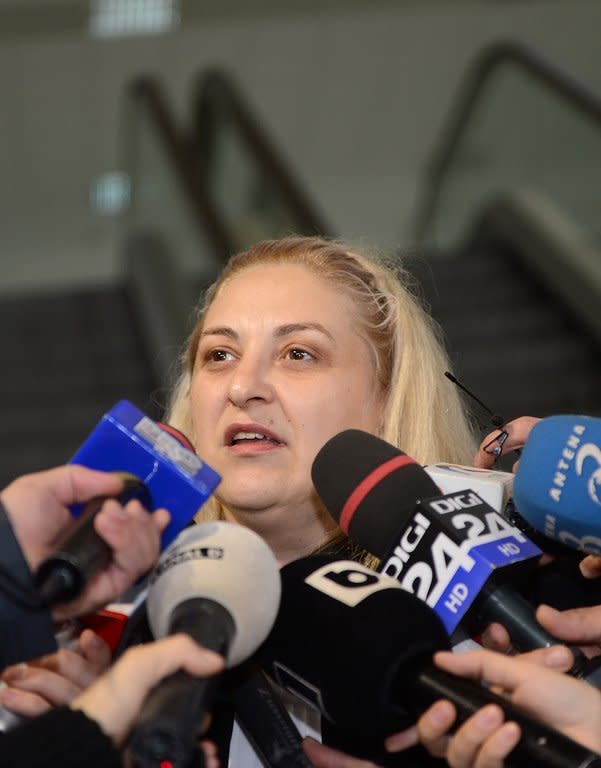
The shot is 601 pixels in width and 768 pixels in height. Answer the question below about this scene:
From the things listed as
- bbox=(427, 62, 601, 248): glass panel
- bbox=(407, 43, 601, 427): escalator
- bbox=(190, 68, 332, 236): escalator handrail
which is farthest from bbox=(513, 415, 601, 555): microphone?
bbox=(427, 62, 601, 248): glass panel

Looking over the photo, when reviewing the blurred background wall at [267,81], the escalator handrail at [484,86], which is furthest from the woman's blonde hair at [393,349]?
the blurred background wall at [267,81]

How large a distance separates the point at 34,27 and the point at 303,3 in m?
2.01

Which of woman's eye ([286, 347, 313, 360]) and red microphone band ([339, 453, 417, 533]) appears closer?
red microphone band ([339, 453, 417, 533])

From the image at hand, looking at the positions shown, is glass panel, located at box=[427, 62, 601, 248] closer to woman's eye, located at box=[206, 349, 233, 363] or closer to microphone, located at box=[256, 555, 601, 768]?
woman's eye, located at box=[206, 349, 233, 363]

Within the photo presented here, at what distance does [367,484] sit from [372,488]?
0.01m

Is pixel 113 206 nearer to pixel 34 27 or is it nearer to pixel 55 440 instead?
pixel 34 27

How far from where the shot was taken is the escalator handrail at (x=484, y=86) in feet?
17.0

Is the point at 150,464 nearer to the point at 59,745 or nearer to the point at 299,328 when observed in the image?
the point at 59,745

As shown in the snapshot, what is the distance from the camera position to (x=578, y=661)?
1.40 m

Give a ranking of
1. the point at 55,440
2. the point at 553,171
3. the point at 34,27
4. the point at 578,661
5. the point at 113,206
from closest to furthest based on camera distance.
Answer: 1. the point at 578,661
2. the point at 55,440
3. the point at 553,171
4. the point at 34,27
5. the point at 113,206

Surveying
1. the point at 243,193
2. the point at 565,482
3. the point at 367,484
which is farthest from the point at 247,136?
the point at 565,482

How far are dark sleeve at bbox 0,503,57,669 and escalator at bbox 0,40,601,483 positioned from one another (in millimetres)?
3177

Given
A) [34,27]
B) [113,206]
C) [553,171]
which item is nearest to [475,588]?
[553,171]

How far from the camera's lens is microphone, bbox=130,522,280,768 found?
1.05 meters
